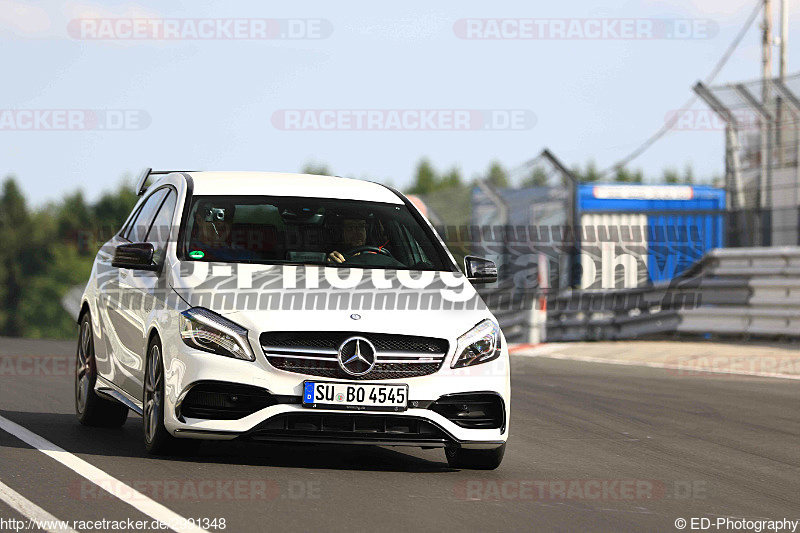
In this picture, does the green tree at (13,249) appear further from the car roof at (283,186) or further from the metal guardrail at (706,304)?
the car roof at (283,186)

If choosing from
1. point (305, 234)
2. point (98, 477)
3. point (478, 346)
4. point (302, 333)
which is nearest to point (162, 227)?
point (305, 234)

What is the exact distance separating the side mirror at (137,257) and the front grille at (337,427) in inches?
55.8

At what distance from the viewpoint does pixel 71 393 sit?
39.2 feet

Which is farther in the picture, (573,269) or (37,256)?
(37,256)

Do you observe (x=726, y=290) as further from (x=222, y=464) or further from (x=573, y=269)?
(x=222, y=464)

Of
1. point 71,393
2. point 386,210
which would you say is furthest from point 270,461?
point 71,393

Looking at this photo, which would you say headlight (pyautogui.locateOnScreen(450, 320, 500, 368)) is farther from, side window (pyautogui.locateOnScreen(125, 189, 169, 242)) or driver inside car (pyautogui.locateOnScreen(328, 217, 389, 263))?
side window (pyautogui.locateOnScreen(125, 189, 169, 242))

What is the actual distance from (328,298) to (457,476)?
1.28 meters

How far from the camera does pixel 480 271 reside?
8438 millimetres

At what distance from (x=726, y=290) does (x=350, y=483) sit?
14240 millimetres

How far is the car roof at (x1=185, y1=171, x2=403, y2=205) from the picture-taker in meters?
8.56

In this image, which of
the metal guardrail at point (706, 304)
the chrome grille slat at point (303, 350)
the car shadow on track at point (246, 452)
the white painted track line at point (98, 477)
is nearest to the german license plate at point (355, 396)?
the chrome grille slat at point (303, 350)

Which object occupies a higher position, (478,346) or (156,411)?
(478,346)

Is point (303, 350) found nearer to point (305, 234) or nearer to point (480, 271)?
point (305, 234)
